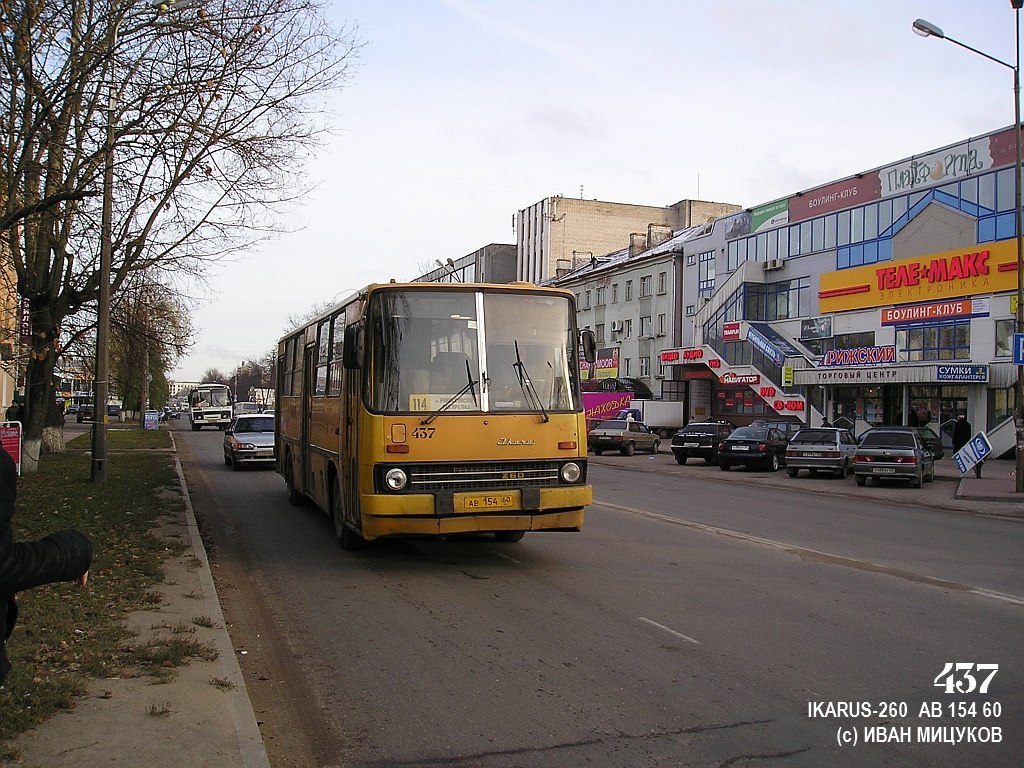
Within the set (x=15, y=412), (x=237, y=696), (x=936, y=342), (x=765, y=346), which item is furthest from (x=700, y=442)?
(x=237, y=696)

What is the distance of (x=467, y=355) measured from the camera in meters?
9.93

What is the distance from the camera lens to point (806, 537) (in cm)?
1351

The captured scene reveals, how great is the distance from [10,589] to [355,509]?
699 centimetres

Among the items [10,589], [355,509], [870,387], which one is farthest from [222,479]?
[870,387]

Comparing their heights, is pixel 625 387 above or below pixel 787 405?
above

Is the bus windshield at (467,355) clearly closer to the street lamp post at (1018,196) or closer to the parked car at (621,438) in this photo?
the street lamp post at (1018,196)

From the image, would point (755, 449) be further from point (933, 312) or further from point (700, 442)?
point (933, 312)

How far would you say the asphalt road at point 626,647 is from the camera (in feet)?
16.5

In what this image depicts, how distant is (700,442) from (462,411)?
25.0 m

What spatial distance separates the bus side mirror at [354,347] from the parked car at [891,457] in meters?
18.7

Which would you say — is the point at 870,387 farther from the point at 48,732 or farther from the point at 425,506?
the point at 48,732

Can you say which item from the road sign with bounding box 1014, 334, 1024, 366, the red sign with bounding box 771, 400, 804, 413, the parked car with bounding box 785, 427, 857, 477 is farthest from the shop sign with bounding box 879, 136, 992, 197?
the road sign with bounding box 1014, 334, 1024, 366

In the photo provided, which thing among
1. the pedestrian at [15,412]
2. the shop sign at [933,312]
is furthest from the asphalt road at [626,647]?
the shop sign at [933,312]

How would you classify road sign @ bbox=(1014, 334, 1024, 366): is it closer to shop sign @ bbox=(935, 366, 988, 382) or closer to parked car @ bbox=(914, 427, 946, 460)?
parked car @ bbox=(914, 427, 946, 460)
